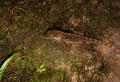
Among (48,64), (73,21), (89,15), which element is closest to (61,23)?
(73,21)

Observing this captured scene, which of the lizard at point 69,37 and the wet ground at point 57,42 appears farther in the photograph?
the lizard at point 69,37

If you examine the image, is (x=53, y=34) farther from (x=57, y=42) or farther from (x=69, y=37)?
(x=69, y=37)

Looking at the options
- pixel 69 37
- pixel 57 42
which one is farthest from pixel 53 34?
pixel 69 37

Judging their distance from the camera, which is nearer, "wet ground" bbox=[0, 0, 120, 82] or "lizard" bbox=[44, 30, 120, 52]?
"wet ground" bbox=[0, 0, 120, 82]

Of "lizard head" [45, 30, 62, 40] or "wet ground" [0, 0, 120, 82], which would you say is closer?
"wet ground" [0, 0, 120, 82]

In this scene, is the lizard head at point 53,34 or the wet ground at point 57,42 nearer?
the wet ground at point 57,42

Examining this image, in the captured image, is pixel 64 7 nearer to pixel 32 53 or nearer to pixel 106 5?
pixel 106 5

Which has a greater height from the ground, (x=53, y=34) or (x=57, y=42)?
(x=53, y=34)

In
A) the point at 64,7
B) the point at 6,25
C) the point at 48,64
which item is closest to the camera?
the point at 48,64
